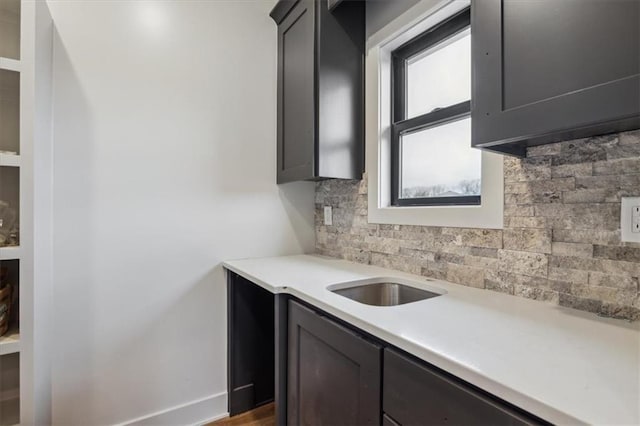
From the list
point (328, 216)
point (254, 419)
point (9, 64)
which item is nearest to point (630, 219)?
point (328, 216)

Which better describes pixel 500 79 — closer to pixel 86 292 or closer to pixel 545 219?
pixel 545 219

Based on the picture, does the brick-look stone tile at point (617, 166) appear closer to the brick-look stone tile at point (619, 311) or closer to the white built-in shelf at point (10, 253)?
the brick-look stone tile at point (619, 311)

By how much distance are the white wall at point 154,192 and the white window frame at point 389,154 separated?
26.8 inches

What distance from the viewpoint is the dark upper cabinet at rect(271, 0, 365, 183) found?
170cm

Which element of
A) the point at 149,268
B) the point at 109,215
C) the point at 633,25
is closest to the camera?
the point at 633,25

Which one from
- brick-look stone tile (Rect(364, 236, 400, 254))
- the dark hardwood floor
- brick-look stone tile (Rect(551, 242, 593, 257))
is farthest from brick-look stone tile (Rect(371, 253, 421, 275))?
the dark hardwood floor

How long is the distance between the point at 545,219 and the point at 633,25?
579 millimetres

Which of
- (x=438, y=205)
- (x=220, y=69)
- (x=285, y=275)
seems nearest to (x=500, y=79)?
(x=438, y=205)

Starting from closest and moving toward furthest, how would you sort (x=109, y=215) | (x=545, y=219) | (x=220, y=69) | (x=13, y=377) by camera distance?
(x=545, y=219) → (x=13, y=377) → (x=109, y=215) → (x=220, y=69)

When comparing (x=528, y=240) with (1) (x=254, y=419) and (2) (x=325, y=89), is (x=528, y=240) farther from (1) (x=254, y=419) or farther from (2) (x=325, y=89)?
(1) (x=254, y=419)

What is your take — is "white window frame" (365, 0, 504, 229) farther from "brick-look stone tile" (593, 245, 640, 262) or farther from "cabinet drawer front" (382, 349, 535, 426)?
"cabinet drawer front" (382, 349, 535, 426)

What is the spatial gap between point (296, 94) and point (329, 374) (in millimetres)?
1491

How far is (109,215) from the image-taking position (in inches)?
63.4

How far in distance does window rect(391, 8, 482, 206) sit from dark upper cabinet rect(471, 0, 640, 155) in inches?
18.6
